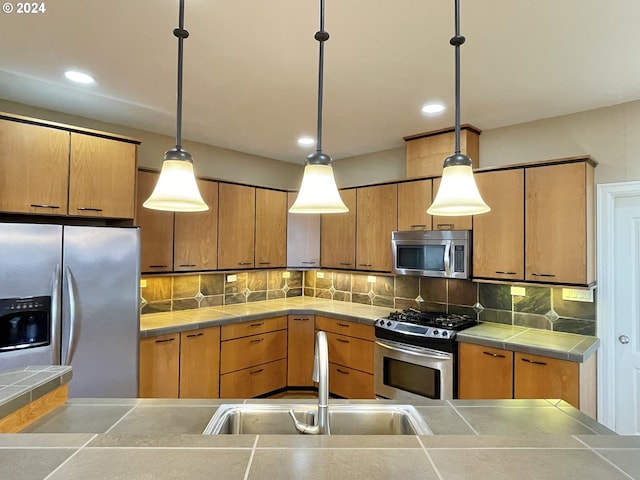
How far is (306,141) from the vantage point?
3750 mm

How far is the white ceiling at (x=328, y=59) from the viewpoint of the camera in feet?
5.50

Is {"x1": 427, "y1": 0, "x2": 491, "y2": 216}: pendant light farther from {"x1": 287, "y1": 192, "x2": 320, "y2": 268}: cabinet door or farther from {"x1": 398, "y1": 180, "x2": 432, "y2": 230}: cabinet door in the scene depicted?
{"x1": 287, "y1": 192, "x2": 320, "y2": 268}: cabinet door

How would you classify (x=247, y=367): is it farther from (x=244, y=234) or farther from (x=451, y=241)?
(x=451, y=241)

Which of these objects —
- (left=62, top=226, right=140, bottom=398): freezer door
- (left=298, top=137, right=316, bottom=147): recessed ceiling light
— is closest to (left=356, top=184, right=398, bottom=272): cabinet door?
(left=298, top=137, right=316, bottom=147): recessed ceiling light

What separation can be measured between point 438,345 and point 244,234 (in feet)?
7.24

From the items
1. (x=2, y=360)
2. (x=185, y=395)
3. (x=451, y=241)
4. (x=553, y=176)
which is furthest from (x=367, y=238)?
(x=2, y=360)

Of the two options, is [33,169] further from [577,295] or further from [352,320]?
[577,295]

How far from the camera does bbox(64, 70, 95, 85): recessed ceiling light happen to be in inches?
89.7

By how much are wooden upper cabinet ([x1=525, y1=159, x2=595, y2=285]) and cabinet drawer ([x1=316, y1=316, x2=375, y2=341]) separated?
1.45 m

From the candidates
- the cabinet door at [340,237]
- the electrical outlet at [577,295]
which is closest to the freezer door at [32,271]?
the cabinet door at [340,237]

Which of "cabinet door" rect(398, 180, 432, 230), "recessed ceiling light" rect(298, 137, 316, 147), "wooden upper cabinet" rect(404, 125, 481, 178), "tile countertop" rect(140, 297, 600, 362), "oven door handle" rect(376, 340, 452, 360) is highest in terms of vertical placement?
"recessed ceiling light" rect(298, 137, 316, 147)

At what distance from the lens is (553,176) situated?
8.91 feet

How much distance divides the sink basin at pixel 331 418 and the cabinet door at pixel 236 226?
2.44 m

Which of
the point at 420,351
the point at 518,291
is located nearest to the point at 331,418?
the point at 420,351
